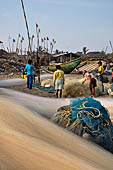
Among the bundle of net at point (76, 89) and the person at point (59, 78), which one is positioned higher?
the person at point (59, 78)

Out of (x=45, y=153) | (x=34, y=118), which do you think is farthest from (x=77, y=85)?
(x=45, y=153)

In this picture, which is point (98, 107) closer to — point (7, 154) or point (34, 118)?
point (34, 118)

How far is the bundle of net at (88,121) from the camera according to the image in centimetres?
252

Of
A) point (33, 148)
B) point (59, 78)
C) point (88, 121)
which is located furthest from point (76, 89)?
point (33, 148)

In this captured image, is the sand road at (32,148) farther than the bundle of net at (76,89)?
No

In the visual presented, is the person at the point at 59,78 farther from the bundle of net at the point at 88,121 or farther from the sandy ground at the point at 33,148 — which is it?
the sandy ground at the point at 33,148

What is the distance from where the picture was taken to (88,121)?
259 centimetres

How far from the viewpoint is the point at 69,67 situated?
1507 cm

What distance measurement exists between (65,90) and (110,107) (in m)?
2.87

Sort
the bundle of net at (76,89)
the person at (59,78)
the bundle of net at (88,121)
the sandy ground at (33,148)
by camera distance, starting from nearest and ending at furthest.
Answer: the sandy ground at (33,148), the bundle of net at (88,121), the person at (59,78), the bundle of net at (76,89)

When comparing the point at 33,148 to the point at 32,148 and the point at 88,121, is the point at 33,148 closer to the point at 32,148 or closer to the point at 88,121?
the point at 32,148

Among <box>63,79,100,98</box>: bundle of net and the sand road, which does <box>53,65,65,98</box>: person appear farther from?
the sand road

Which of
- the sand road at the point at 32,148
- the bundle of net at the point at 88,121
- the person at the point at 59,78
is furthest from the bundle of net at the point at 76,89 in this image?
the sand road at the point at 32,148

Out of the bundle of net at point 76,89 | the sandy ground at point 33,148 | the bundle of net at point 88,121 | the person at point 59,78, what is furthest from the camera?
the bundle of net at point 76,89
